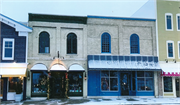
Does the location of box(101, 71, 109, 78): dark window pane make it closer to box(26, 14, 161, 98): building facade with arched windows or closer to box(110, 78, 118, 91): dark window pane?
box(26, 14, 161, 98): building facade with arched windows

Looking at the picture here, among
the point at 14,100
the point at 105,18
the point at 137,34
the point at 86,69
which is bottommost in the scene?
the point at 14,100

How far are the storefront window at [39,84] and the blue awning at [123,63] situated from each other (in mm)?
4597

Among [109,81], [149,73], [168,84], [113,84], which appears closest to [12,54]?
[109,81]

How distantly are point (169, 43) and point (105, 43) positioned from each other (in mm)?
6896

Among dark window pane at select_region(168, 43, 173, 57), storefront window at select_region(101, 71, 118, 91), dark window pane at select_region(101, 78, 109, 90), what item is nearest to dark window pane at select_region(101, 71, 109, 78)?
storefront window at select_region(101, 71, 118, 91)

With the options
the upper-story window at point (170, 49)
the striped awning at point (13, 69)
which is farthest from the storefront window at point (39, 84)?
the upper-story window at point (170, 49)

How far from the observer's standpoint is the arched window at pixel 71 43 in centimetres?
1837

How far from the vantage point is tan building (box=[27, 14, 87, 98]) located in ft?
57.5

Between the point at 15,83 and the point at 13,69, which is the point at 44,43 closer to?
the point at 13,69

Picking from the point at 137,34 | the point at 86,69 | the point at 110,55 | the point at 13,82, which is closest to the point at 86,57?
the point at 86,69

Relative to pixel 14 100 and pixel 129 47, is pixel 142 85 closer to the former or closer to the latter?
pixel 129 47

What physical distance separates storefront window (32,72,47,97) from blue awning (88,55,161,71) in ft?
15.1

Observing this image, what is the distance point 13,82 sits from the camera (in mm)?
16953

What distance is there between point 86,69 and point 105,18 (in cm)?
557
